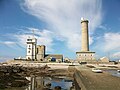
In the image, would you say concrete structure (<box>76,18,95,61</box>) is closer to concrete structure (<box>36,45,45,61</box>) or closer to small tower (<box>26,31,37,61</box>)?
concrete structure (<box>36,45,45,61</box>)

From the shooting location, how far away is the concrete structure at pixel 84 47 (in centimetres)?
9800

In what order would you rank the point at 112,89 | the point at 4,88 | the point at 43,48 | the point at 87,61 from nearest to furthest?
the point at 112,89 → the point at 4,88 → the point at 87,61 → the point at 43,48

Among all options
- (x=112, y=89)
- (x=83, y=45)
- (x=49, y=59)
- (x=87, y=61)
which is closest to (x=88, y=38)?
(x=83, y=45)

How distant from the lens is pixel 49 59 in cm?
9856

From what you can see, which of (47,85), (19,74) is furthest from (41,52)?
(47,85)

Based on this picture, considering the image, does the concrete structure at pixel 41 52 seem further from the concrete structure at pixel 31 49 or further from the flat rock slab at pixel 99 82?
the flat rock slab at pixel 99 82

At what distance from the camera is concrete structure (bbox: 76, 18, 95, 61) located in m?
98.0

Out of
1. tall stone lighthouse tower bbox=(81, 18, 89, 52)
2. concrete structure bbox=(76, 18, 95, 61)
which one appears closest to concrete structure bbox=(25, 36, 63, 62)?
concrete structure bbox=(76, 18, 95, 61)

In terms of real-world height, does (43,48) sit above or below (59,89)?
above

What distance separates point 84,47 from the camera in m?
101

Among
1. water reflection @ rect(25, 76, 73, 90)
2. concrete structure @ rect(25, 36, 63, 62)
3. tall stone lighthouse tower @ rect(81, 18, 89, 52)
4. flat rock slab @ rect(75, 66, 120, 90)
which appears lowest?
water reflection @ rect(25, 76, 73, 90)

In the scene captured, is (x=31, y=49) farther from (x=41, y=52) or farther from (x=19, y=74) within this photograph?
(x=19, y=74)

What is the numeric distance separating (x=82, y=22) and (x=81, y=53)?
17.6 meters

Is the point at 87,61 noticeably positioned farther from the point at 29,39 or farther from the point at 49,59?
the point at 29,39
